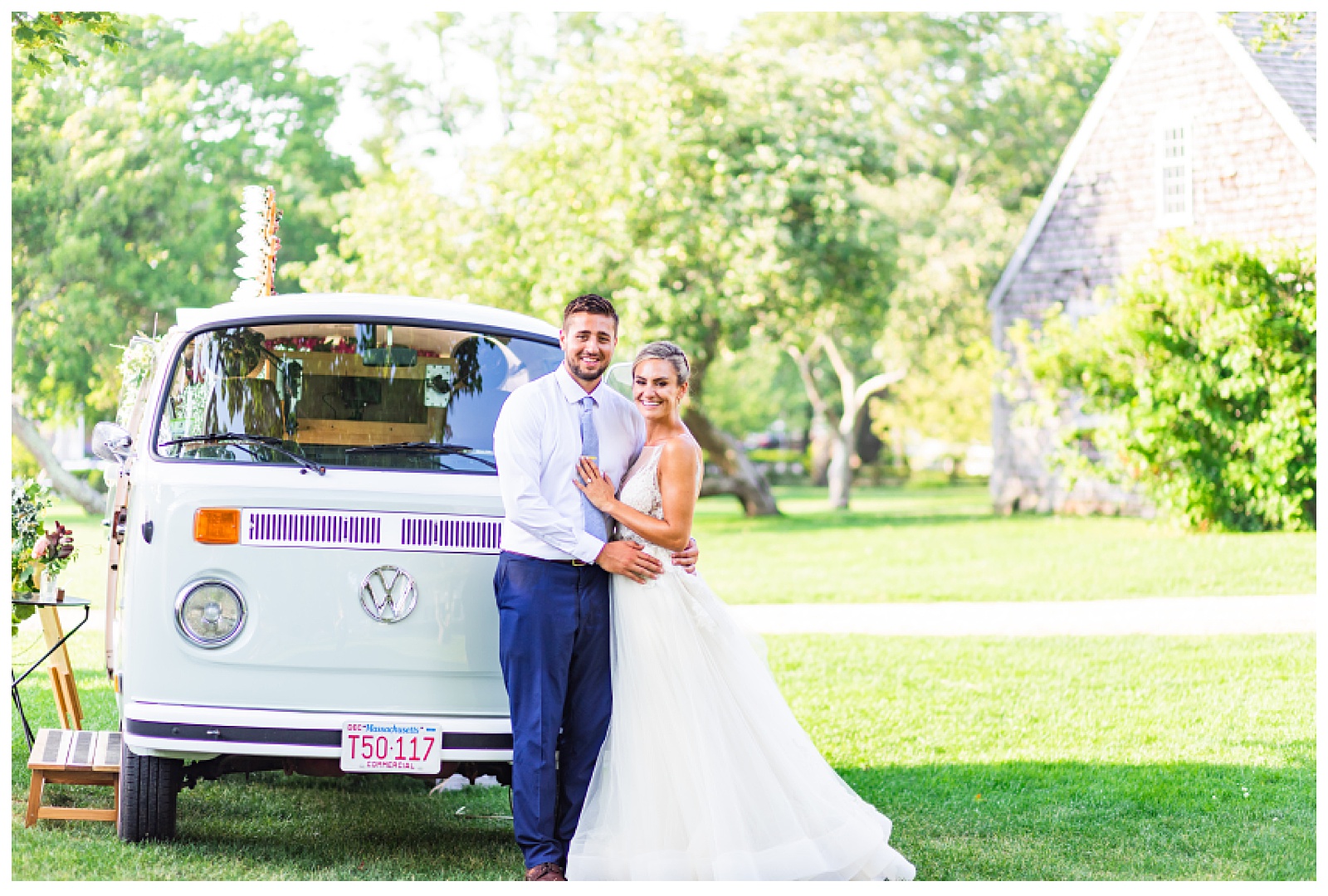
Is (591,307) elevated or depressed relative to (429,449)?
elevated

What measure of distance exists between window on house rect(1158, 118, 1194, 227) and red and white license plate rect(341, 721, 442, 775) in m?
22.0

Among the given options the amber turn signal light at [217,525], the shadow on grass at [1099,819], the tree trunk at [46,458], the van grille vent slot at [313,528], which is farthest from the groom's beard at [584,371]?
the tree trunk at [46,458]

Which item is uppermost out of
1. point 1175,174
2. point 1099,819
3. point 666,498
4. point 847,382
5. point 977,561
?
point 1175,174

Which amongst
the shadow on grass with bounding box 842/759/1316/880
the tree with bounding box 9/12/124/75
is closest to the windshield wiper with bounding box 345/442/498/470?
the shadow on grass with bounding box 842/759/1316/880

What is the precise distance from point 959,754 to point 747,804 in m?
3.37

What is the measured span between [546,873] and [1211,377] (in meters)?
16.3

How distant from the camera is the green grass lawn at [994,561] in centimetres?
1513

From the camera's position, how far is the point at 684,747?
520 centimetres

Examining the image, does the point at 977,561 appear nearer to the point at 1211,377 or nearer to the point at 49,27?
the point at 1211,377

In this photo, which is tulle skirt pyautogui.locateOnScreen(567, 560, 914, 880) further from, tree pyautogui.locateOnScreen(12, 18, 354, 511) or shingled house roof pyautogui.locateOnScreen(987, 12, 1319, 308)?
shingled house roof pyautogui.locateOnScreen(987, 12, 1319, 308)

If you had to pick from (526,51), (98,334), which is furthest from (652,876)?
(526,51)

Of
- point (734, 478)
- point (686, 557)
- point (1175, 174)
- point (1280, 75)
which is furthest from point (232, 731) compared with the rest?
point (734, 478)

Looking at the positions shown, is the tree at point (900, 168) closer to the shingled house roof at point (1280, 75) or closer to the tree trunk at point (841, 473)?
the tree trunk at point (841, 473)

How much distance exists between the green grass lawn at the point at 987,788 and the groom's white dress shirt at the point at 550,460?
57.7 inches
